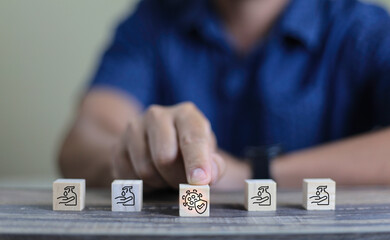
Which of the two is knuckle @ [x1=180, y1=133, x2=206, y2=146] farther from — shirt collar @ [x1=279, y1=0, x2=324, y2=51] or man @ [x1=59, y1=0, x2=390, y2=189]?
shirt collar @ [x1=279, y1=0, x2=324, y2=51]

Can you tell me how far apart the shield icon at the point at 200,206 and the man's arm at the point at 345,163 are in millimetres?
420

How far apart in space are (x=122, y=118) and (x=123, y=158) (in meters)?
0.47

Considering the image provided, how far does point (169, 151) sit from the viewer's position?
696mm

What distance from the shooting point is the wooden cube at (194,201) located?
0.59 metres

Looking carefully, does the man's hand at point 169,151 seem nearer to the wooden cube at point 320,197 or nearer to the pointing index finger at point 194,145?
the pointing index finger at point 194,145

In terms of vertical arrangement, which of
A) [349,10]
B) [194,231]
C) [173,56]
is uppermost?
[349,10]

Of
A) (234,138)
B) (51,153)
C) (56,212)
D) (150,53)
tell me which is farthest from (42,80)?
(56,212)

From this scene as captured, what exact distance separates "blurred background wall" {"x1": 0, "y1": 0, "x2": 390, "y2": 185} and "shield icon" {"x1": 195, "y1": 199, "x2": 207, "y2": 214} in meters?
1.69

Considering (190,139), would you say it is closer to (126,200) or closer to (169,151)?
(169,151)

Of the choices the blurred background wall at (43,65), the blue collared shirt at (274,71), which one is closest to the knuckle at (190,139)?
the blue collared shirt at (274,71)

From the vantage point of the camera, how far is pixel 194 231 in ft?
1.59

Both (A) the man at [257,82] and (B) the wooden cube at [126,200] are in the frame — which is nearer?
(B) the wooden cube at [126,200]

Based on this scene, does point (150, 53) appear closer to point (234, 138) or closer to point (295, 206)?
point (234, 138)

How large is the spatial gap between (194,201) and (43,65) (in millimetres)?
1831
